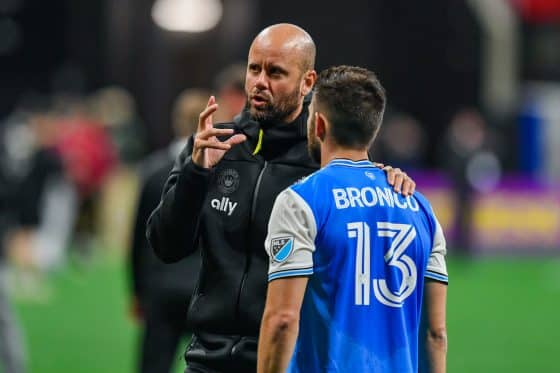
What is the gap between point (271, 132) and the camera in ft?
15.6

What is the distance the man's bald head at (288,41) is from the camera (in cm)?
460

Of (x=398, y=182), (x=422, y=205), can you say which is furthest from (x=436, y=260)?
(x=398, y=182)

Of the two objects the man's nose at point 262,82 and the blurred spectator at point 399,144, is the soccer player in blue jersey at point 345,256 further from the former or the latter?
the blurred spectator at point 399,144

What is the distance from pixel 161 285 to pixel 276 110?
2688 mm

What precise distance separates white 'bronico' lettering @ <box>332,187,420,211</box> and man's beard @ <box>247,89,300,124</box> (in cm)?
71

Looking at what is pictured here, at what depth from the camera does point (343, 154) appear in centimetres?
417

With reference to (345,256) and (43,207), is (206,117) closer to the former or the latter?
(345,256)

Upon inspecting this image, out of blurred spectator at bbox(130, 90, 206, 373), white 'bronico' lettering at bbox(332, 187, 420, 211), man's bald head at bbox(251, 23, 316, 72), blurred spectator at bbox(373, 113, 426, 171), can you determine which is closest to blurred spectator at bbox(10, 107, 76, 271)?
blurred spectator at bbox(373, 113, 426, 171)

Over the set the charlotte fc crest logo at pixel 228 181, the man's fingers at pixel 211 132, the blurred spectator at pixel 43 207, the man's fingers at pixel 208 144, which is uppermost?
the man's fingers at pixel 211 132

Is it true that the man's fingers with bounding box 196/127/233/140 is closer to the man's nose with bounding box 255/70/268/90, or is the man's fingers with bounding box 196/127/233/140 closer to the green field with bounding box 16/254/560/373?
the man's nose with bounding box 255/70/268/90

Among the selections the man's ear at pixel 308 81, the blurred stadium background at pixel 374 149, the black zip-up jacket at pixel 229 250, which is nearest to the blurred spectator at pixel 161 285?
the blurred stadium background at pixel 374 149

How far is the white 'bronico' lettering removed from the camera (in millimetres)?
4016

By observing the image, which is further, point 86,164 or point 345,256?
point 86,164

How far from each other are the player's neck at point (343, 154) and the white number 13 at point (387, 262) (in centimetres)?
27
